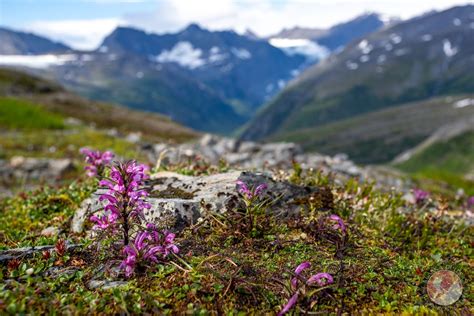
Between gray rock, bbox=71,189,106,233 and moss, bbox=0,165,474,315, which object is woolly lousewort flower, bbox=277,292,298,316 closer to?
moss, bbox=0,165,474,315

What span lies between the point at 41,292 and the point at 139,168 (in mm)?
1853

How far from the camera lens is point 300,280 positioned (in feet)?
17.1

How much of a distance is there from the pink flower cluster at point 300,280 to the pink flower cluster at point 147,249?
152cm

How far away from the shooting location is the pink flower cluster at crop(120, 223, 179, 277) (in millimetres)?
5547

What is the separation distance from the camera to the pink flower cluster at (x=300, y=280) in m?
4.83

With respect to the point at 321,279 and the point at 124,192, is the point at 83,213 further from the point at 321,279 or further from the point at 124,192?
the point at 321,279

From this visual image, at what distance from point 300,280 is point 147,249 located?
2.02 m

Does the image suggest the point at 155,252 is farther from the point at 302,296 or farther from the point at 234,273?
the point at 302,296

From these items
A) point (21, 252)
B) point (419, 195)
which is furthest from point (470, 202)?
point (21, 252)

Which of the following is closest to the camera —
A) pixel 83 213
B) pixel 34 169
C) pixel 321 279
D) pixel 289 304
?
pixel 289 304

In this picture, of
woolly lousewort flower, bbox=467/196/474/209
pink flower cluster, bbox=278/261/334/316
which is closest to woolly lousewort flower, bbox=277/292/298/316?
pink flower cluster, bbox=278/261/334/316

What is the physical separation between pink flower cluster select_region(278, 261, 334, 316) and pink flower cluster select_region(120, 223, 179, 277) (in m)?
1.52

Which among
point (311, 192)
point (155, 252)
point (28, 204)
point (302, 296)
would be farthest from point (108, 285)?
point (28, 204)

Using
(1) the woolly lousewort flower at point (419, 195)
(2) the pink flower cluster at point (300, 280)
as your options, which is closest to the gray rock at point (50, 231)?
(2) the pink flower cluster at point (300, 280)
